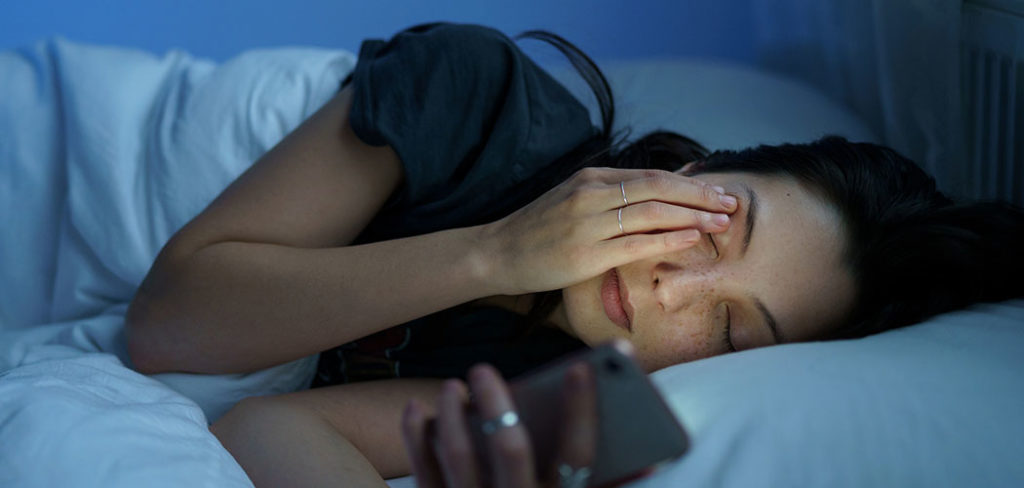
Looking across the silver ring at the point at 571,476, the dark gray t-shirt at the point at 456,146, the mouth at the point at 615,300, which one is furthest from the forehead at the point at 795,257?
the silver ring at the point at 571,476

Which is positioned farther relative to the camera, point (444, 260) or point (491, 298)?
point (491, 298)

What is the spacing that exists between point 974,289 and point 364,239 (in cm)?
68

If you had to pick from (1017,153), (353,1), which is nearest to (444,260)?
(1017,153)

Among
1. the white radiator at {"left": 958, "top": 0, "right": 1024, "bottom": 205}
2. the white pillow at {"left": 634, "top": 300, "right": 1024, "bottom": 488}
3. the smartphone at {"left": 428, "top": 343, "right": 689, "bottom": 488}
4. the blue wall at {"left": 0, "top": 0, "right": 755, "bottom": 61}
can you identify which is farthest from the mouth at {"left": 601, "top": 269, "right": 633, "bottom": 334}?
the blue wall at {"left": 0, "top": 0, "right": 755, "bottom": 61}

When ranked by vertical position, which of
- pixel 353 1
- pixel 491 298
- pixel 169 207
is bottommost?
pixel 491 298

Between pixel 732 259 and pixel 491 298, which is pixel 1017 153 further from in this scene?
pixel 491 298

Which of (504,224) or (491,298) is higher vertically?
(504,224)

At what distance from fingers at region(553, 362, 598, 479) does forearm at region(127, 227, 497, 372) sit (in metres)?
0.37

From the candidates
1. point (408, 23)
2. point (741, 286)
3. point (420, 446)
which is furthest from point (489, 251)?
point (408, 23)

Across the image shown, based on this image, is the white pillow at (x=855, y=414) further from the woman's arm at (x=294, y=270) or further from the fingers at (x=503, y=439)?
the woman's arm at (x=294, y=270)

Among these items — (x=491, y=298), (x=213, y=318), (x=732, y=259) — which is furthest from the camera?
(x=491, y=298)

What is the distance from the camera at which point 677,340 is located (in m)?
0.81

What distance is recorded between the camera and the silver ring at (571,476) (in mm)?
482

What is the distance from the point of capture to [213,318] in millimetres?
896
